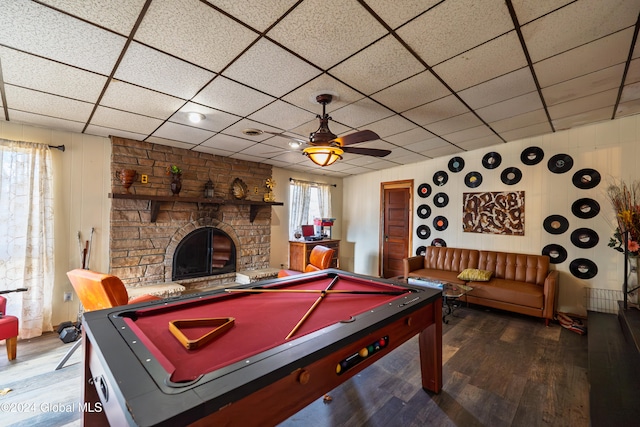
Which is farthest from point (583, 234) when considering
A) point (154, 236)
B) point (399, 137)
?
point (154, 236)

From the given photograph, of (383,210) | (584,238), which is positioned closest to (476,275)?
(584,238)

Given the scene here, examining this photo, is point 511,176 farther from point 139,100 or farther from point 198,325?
point 139,100

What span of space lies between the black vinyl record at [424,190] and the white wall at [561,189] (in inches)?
3.2

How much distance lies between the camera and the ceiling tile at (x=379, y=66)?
1859mm

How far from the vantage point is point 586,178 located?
368cm

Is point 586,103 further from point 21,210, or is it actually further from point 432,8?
point 21,210

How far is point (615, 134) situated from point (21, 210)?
7238 millimetres

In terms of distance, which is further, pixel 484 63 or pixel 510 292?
pixel 510 292

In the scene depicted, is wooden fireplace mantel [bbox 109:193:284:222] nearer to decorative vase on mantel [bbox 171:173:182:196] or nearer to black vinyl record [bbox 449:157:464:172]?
decorative vase on mantel [bbox 171:173:182:196]

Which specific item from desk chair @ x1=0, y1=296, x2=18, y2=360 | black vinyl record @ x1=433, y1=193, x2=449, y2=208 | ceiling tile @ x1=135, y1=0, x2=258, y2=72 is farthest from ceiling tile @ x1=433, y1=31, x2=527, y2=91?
desk chair @ x1=0, y1=296, x2=18, y2=360

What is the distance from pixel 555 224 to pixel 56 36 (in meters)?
5.63

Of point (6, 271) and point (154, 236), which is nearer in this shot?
point (6, 271)

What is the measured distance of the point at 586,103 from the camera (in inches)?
112

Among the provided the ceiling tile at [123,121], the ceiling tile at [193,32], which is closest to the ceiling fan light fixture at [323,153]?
the ceiling tile at [193,32]
